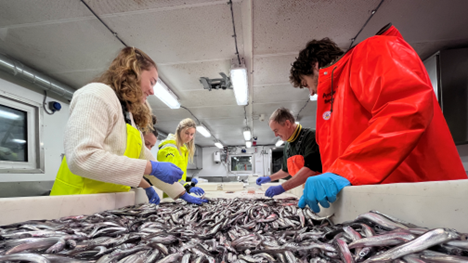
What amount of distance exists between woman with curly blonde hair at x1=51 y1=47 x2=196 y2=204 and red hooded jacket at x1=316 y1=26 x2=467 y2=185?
137cm

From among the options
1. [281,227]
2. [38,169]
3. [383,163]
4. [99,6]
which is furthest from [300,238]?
[38,169]

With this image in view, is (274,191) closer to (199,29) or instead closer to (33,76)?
(199,29)

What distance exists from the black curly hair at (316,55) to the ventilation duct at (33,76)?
181 inches

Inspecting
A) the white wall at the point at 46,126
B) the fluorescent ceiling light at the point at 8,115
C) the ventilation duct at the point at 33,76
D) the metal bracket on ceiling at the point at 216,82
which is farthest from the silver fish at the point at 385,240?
the fluorescent ceiling light at the point at 8,115

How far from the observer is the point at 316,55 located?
189cm

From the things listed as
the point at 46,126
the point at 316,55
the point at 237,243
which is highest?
the point at 316,55

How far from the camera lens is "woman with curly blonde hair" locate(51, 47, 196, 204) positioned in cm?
132

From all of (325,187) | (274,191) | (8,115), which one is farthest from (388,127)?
(8,115)

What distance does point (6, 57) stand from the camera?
345 centimetres

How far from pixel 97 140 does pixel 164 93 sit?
3.77m

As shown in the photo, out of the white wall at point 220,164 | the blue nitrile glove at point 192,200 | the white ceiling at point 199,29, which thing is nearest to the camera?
the blue nitrile glove at point 192,200

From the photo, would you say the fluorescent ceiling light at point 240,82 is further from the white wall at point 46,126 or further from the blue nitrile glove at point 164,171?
the white wall at point 46,126

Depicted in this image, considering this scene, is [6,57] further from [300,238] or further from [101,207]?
[300,238]

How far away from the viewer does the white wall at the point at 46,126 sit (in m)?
3.85
